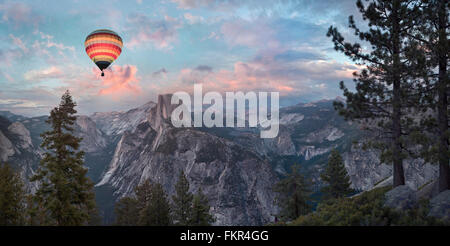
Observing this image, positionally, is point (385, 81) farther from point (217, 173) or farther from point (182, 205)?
point (217, 173)

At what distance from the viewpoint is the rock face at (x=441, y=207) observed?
36.3 feet

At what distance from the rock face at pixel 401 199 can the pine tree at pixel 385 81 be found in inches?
134

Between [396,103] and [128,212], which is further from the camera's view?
[128,212]

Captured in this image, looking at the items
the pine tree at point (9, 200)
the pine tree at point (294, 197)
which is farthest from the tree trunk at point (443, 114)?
the pine tree at point (9, 200)

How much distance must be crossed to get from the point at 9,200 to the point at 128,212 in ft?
60.7

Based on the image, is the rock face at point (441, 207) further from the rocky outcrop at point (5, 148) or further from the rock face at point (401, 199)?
the rocky outcrop at point (5, 148)

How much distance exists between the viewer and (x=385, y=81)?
1612 centimetres

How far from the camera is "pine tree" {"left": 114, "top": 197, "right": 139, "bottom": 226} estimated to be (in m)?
39.0

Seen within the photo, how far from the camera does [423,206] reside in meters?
11.6

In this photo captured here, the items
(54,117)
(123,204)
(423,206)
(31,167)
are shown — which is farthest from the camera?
(31,167)

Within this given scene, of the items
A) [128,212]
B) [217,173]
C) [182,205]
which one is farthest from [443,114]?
[217,173]
